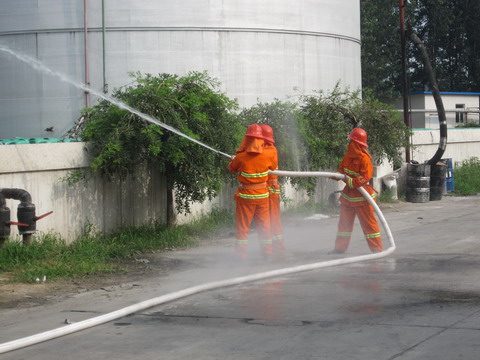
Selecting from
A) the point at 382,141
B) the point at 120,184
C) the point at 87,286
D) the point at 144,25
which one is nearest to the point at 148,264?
the point at 87,286

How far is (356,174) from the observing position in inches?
434

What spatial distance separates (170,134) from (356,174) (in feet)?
10.1

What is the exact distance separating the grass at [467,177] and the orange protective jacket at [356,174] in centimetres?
1140

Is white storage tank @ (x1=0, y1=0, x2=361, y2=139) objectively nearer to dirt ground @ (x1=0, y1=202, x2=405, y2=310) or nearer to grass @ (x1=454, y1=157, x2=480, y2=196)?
grass @ (x1=454, y1=157, x2=480, y2=196)

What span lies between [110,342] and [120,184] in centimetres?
654

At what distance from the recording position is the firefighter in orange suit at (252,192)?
10.6 metres

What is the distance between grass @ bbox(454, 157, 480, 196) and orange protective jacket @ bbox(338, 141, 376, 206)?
37.4ft

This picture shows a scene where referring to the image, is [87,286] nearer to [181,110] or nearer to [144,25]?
[181,110]

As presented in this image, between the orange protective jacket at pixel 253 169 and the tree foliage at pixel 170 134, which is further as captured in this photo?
the tree foliage at pixel 170 134

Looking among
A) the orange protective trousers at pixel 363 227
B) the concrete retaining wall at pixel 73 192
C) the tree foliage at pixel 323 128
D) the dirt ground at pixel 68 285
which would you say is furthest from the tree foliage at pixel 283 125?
the dirt ground at pixel 68 285

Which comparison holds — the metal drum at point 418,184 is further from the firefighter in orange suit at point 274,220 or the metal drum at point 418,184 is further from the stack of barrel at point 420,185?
the firefighter in orange suit at point 274,220

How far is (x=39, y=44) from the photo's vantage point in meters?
20.2

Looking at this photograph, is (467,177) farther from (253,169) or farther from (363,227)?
(253,169)

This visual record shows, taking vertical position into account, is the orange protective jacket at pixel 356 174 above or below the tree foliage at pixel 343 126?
below
